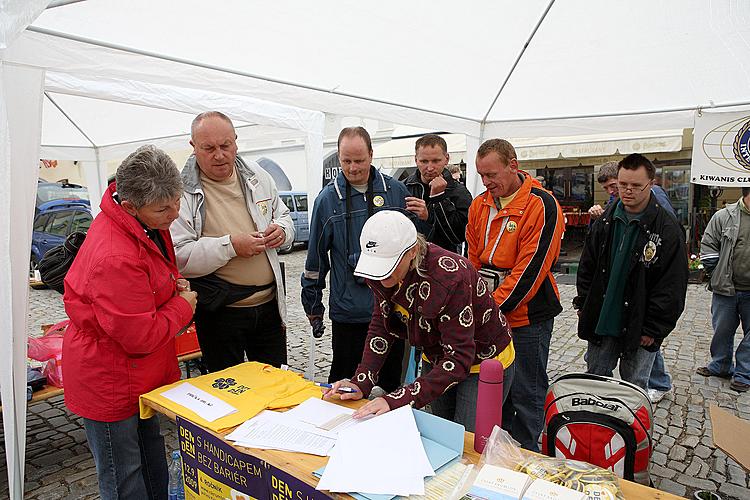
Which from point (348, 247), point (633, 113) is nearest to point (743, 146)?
point (633, 113)

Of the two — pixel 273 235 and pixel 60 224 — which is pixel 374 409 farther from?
pixel 60 224

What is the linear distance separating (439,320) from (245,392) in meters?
0.81

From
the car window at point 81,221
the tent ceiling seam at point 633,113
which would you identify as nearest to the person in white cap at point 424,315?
the tent ceiling seam at point 633,113

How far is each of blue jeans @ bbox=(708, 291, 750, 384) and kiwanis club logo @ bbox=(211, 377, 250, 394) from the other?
4.18m

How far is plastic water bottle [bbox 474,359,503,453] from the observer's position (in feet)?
4.44

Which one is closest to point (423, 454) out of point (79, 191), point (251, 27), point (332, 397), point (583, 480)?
point (583, 480)

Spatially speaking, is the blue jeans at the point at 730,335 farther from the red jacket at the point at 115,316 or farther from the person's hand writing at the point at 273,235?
the red jacket at the point at 115,316

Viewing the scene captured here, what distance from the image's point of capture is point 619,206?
2.85 meters

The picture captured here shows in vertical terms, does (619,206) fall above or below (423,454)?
above

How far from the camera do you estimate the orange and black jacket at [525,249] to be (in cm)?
253

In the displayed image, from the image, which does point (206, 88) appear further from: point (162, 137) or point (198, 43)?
point (162, 137)

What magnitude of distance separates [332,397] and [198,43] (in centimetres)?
202

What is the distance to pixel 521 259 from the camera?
2.56 m

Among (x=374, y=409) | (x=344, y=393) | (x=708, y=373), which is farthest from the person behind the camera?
(x=708, y=373)
